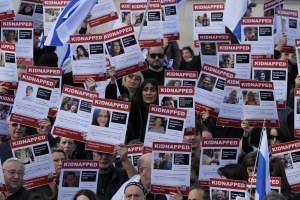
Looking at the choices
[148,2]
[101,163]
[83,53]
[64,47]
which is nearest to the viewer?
[101,163]

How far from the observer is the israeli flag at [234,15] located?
19641 mm

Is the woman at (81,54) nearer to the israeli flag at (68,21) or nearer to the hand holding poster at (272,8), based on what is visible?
the israeli flag at (68,21)

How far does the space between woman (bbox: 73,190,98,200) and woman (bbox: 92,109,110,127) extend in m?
1.40

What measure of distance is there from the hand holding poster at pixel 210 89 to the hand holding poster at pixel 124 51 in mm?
785

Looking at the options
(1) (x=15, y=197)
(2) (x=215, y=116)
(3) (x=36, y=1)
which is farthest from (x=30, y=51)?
(1) (x=15, y=197)

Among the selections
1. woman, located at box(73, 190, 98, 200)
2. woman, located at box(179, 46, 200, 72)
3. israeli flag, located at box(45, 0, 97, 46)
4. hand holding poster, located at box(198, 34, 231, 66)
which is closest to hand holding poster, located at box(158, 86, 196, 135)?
israeli flag, located at box(45, 0, 97, 46)

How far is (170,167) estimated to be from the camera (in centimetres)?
1477

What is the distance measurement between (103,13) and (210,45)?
1.51 meters

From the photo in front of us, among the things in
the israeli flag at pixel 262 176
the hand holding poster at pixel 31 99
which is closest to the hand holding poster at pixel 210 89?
the hand holding poster at pixel 31 99

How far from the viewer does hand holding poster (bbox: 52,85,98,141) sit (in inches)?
624

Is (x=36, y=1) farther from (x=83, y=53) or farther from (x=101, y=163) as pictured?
(x=101, y=163)

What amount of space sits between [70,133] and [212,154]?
1.66 m

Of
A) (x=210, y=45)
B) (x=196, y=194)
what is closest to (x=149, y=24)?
(x=210, y=45)

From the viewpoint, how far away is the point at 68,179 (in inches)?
593
